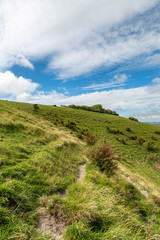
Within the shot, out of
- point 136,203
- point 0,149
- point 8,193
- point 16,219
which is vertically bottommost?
point 136,203

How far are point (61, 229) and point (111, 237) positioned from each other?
1.45m

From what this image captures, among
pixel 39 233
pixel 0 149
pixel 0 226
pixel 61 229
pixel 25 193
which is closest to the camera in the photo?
pixel 0 226

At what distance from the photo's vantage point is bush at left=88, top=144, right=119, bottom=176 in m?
9.83

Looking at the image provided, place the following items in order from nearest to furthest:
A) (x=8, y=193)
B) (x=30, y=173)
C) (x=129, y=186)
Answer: (x=8, y=193)
(x=30, y=173)
(x=129, y=186)

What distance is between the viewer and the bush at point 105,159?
9.83 meters

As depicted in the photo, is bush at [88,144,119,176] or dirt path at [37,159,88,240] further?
bush at [88,144,119,176]

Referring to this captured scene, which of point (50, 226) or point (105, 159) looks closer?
point (50, 226)

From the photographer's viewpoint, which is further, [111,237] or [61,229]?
[61,229]

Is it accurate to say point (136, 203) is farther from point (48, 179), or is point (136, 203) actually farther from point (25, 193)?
point (25, 193)

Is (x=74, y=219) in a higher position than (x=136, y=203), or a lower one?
higher

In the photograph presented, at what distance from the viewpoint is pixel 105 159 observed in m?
10.2

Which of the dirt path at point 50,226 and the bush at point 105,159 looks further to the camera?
the bush at point 105,159

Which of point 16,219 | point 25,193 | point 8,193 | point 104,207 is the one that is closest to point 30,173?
point 25,193

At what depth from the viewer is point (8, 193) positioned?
3.80 metres
